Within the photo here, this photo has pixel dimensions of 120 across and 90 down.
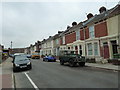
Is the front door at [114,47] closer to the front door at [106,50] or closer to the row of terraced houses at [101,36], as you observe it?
the row of terraced houses at [101,36]

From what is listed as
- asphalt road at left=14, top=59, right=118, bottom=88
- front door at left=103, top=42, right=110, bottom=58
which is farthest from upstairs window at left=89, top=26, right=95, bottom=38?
asphalt road at left=14, top=59, right=118, bottom=88

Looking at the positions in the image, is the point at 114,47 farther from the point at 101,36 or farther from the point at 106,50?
the point at 101,36

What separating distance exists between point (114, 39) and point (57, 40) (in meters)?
22.3

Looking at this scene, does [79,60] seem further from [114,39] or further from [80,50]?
[80,50]

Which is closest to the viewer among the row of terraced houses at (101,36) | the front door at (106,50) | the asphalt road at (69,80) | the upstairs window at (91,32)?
the asphalt road at (69,80)

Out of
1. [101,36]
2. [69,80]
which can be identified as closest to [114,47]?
[101,36]

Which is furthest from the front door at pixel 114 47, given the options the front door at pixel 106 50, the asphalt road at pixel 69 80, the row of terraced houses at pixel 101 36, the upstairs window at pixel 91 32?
the asphalt road at pixel 69 80

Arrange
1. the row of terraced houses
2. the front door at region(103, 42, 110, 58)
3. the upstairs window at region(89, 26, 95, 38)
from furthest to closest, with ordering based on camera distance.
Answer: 1. the upstairs window at region(89, 26, 95, 38)
2. the front door at region(103, 42, 110, 58)
3. the row of terraced houses

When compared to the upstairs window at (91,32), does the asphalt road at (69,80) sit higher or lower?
lower

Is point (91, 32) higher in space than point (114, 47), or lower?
higher

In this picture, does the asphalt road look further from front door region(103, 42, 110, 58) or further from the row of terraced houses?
front door region(103, 42, 110, 58)

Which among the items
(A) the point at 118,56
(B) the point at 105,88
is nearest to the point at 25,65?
(B) the point at 105,88

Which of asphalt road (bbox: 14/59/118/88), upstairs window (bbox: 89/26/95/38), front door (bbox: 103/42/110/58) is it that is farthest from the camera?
upstairs window (bbox: 89/26/95/38)

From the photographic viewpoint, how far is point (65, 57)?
1616 cm
